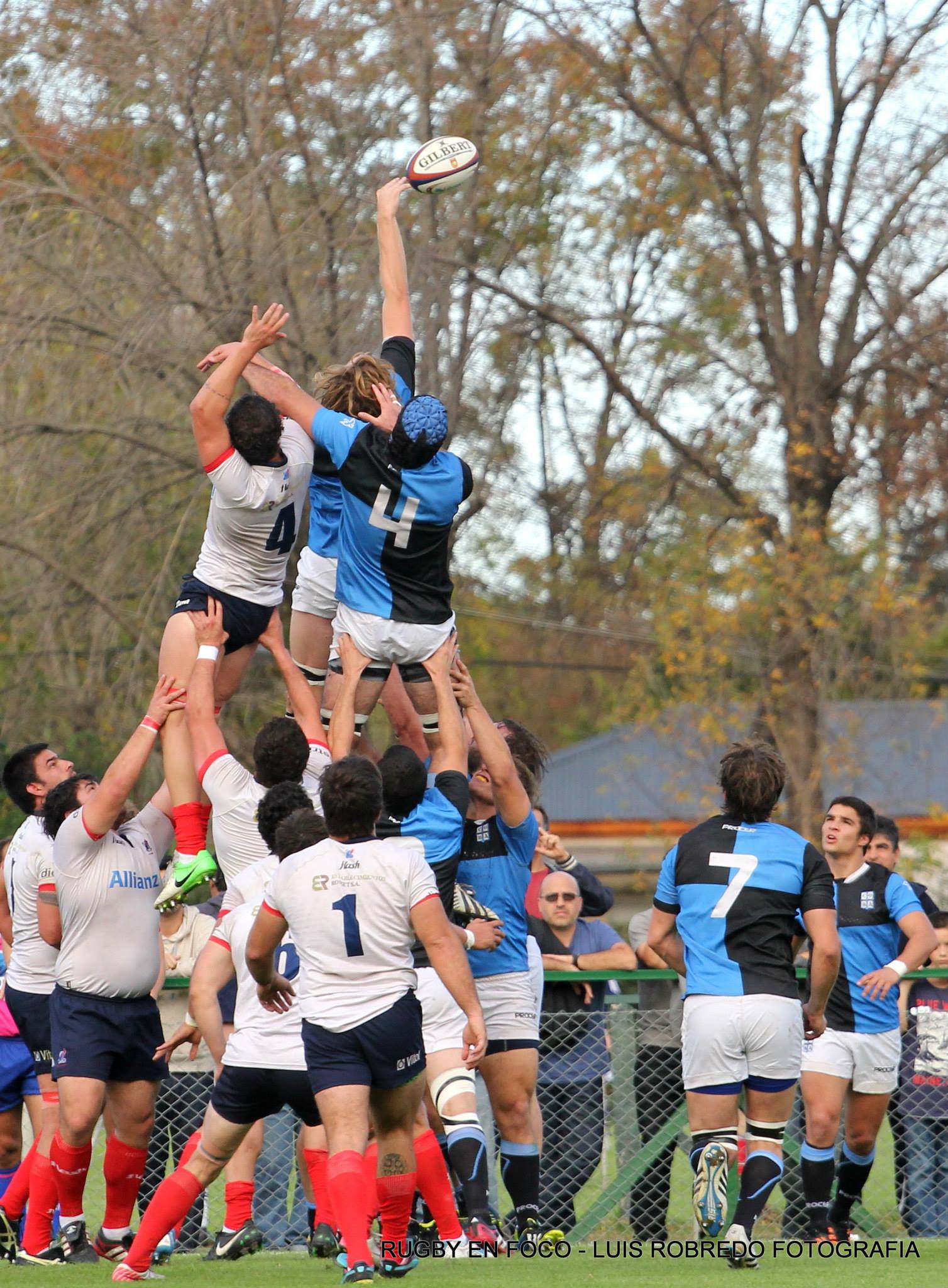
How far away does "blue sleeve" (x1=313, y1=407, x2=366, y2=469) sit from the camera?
7.07 meters

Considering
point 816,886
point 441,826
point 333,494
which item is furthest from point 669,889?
point 333,494

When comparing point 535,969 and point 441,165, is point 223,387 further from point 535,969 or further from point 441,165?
point 535,969

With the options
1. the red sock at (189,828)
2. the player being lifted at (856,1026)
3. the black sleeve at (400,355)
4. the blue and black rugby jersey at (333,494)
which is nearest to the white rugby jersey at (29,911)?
the red sock at (189,828)

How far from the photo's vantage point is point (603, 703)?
31969mm

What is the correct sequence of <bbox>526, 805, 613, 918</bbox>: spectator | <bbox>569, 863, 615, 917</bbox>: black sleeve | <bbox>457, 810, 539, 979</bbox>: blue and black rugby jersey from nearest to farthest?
<bbox>457, 810, 539, 979</bbox>: blue and black rugby jersey
<bbox>526, 805, 613, 918</bbox>: spectator
<bbox>569, 863, 615, 917</bbox>: black sleeve

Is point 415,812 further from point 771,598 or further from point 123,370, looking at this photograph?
point 771,598

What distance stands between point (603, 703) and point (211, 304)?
1882cm

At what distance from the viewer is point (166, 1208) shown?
6078 millimetres

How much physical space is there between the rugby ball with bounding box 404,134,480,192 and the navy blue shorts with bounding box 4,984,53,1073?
415 cm

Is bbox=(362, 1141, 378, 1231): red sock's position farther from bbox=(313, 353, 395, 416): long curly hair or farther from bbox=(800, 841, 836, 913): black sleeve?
bbox=(313, 353, 395, 416): long curly hair

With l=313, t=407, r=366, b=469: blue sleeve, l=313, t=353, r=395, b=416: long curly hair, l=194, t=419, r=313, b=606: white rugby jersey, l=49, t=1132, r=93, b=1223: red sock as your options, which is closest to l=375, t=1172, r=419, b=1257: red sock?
l=49, t=1132, r=93, b=1223: red sock

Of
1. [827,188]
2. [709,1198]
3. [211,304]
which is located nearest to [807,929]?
[709,1198]

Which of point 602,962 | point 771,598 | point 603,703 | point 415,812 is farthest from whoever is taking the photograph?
point 603,703

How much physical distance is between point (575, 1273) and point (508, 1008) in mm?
1150
